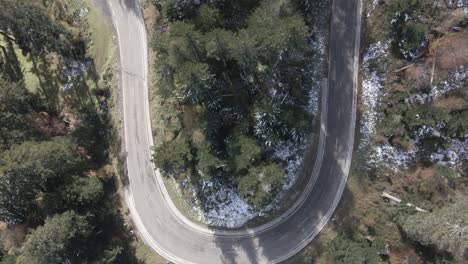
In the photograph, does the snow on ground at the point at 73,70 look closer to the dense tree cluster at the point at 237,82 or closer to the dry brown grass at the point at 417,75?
the dense tree cluster at the point at 237,82

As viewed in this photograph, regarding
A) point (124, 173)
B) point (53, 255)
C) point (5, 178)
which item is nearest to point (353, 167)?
point (124, 173)

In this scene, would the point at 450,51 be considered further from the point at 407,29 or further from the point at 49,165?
the point at 49,165

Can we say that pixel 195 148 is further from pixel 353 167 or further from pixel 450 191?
pixel 450 191

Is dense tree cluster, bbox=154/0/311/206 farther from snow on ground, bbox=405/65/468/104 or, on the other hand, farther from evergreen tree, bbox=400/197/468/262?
evergreen tree, bbox=400/197/468/262

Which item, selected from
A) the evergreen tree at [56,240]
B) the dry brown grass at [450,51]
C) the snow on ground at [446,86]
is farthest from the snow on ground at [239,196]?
the evergreen tree at [56,240]

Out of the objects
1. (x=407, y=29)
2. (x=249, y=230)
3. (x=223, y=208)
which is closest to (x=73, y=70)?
(x=223, y=208)

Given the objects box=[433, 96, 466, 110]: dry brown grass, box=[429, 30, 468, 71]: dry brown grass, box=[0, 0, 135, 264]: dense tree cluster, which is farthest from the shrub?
box=[429, 30, 468, 71]: dry brown grass
